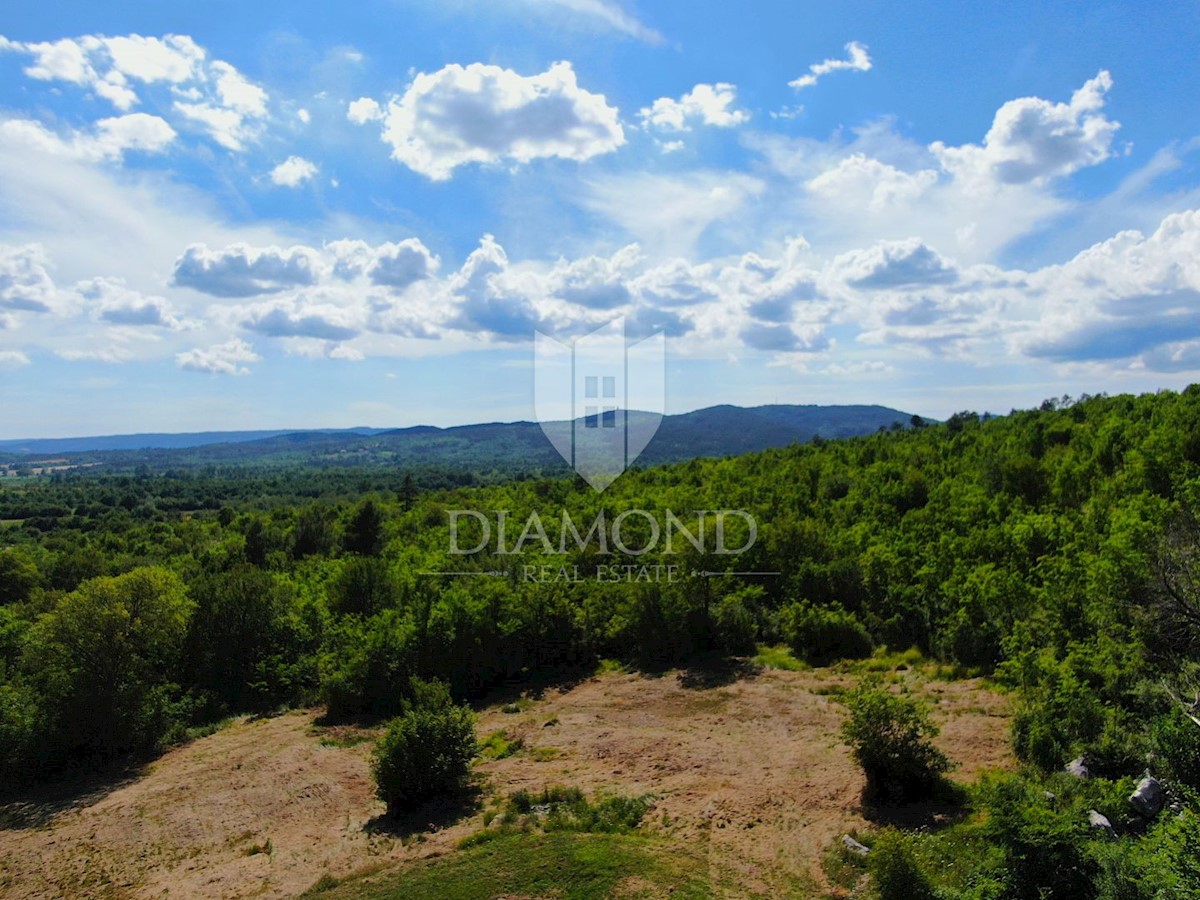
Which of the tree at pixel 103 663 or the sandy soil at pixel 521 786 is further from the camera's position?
the tree at pixel 103 663

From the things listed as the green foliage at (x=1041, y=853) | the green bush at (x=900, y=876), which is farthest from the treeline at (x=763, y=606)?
the green bush at (x=900, y=876)

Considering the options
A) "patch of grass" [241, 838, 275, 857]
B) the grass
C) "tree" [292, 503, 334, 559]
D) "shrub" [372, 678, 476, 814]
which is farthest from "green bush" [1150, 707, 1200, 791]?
"tree" [292, 503, 334, 559]

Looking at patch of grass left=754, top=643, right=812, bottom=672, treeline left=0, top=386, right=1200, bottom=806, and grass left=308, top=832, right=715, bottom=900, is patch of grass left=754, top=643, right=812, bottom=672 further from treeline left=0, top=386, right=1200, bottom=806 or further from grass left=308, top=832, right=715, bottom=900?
grass left=308, top=832, right=715, bottom=900

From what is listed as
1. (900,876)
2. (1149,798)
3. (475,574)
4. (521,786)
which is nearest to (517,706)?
(521,786)

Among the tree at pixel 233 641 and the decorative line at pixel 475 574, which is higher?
the decorative line at pixel 475 574

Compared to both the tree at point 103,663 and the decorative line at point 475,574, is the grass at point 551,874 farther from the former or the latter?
the decorative line at point 475,574

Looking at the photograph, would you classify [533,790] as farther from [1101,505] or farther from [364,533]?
[364,533]
